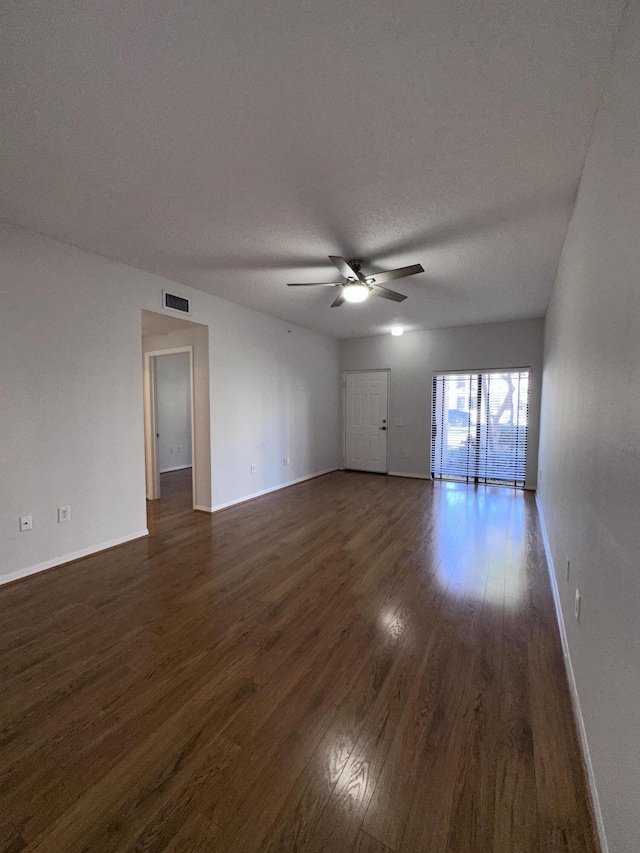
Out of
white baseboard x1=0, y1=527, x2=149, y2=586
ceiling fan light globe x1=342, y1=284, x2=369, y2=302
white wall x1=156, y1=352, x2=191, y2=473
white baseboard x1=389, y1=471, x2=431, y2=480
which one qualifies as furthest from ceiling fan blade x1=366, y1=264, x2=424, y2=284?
white wall x1=156, y1=352, x2=191, y2=473

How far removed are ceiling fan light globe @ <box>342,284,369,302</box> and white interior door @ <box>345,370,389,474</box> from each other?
11.6 ft

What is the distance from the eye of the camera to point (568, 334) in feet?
7.91

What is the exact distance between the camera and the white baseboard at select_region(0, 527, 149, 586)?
2.66 metres

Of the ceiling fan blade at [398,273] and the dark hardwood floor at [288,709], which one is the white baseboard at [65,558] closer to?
the dark hardwood floor at [288,709]

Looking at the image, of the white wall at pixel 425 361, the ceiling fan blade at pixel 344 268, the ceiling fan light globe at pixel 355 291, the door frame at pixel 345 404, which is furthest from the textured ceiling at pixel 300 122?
the door frame at pixel 345 404

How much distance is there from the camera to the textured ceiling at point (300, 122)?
4.01 ft

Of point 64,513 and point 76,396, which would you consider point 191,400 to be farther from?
point 64,513

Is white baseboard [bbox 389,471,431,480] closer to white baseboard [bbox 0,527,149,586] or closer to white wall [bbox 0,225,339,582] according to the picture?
white wall [bbox 0,225,339,582]

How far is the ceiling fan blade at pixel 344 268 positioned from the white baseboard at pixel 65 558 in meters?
3.17

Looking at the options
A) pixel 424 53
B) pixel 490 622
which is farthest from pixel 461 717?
pixel 424 53

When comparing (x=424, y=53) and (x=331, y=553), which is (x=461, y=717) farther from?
(x=424, y=53)

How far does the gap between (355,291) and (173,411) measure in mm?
5372

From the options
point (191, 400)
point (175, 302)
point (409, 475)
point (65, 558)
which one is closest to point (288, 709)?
point (65, 558)

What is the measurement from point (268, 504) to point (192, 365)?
2.05 meters
